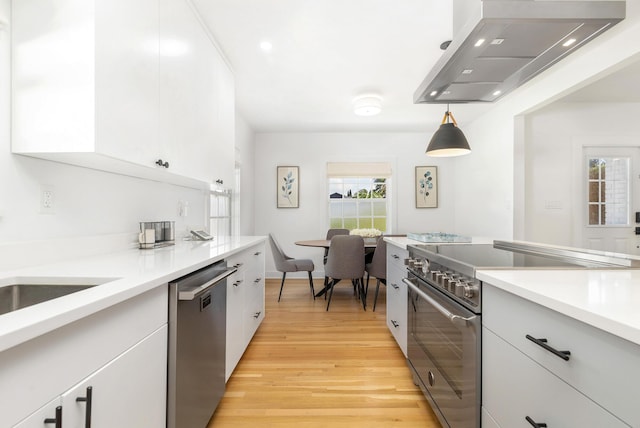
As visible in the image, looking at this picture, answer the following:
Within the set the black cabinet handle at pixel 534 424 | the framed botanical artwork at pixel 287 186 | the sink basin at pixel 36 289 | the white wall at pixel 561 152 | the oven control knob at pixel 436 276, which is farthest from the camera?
the framed botanical artwork at pixel 287 186

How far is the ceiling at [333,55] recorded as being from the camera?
220cm

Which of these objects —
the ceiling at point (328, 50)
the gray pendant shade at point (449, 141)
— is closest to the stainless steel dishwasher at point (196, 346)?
the ceiling at point (328, 50)

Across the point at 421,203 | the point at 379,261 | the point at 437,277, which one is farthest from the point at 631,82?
the point at 437,277

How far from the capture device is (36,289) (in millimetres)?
1013

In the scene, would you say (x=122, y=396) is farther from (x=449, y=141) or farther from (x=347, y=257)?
(x=449, y=141)

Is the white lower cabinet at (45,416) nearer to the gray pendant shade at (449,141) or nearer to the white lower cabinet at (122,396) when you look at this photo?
the white lower cabinet at (122,396)

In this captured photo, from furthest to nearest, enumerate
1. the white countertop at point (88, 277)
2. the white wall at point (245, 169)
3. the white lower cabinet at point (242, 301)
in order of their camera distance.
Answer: the white wall at point (245, 169), the white lower cabinet at point (242, 301), the white countertop at point (88, 277)

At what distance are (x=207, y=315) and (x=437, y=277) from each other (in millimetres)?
1115

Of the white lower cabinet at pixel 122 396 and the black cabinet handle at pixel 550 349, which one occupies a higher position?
the black cabinet handle at pixel 550 349

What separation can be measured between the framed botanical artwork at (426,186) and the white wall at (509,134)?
1.29ft

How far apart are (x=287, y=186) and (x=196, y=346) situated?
4.19 meters

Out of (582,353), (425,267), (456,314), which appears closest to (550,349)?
(582,353)

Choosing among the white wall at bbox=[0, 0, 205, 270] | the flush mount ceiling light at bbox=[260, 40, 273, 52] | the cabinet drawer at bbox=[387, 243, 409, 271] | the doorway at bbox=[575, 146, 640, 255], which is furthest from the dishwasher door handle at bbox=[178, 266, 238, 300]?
the doorway at bbox=[575, 146, 640, 255]

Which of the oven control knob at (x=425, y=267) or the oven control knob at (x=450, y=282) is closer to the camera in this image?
the oven control knob at (x=450, y=282)
